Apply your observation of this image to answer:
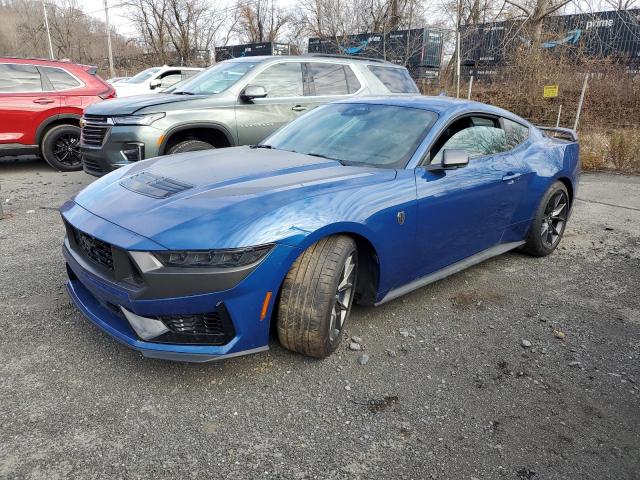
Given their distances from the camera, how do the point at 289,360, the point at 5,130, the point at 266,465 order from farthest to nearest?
the point at 5,130
the point at 289,360
the point at 266,465

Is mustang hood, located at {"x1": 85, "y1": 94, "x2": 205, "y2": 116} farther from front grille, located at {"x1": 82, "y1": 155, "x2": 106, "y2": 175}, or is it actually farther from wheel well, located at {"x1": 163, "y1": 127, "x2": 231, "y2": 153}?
front grille, located at {"x1": 82, "y1": 155, "x2": 106, "y2": 175}

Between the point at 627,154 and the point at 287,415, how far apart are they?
9763 mm

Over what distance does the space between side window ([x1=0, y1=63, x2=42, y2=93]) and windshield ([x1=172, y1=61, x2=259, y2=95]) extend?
10.1 feet

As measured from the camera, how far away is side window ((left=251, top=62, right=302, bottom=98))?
21.1ft

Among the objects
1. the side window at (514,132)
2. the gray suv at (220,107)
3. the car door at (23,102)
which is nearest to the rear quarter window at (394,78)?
the gray suv at (220,107)

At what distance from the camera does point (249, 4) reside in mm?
37031

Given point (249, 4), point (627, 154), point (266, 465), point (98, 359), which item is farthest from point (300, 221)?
point (249, 4)

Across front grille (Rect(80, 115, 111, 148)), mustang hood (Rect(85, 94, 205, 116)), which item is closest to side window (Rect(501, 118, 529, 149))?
mustang hood (Rect(85, 94, 205, 116))

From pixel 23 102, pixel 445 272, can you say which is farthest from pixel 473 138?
pixel 23 102

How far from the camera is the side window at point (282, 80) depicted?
6.43 meters

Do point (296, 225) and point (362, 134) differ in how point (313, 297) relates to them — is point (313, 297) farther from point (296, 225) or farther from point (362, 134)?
point (362, 134)

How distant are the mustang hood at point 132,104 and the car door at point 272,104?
588mm

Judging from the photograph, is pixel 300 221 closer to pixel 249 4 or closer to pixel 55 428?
pixel 55 428

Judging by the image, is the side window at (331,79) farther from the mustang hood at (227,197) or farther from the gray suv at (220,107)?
the mustang hood at (227,197)
